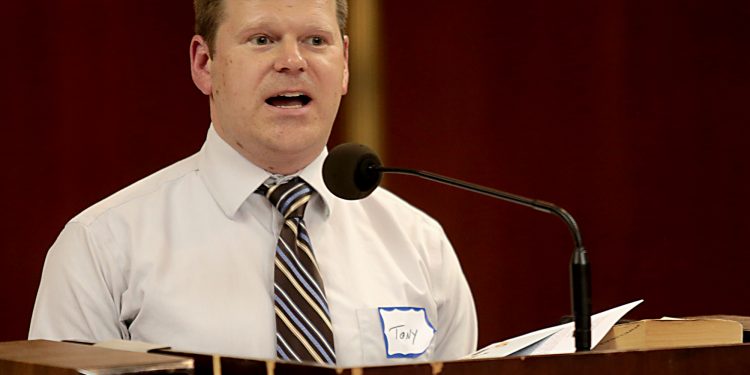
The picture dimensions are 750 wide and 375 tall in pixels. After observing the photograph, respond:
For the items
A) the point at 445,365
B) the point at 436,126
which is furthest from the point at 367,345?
the point at 436,126

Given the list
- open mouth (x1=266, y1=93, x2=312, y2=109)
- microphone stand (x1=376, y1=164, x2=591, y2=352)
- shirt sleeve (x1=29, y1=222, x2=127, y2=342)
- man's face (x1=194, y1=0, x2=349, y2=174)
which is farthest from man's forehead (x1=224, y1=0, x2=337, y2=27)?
microphone stand (x1=376, y1=164, x2=591, y2=352)

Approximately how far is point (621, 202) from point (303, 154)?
4.94 feet

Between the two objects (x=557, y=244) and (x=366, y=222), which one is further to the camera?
(x=557, y=244)

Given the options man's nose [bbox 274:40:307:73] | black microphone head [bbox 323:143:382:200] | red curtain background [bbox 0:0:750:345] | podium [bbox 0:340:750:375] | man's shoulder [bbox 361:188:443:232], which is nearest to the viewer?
podium [bbox 0:340:750:375]

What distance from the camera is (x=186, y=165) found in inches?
74.4

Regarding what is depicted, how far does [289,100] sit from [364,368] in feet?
→ 2.74

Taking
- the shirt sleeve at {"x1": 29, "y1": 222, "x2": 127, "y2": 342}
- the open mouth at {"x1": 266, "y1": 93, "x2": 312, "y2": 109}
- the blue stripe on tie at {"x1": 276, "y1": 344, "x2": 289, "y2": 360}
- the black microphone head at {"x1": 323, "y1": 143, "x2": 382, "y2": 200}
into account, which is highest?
the open mouth at {"x1": 266, "y1": 93, "x2": 312, "y2": 109}

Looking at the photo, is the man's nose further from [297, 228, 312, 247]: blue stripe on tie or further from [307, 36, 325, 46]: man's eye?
[297, 228, 312, 247]: blue stripe on tie

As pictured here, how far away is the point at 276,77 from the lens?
5.77 ft

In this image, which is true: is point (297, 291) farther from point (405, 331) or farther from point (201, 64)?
point (201, 64)

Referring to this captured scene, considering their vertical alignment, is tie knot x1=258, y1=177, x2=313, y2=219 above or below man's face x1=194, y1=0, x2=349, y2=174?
below

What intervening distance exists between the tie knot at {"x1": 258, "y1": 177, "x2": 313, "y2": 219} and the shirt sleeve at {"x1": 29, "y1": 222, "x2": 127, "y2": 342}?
0.81 ft

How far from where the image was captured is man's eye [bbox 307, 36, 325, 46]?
1.80 meters

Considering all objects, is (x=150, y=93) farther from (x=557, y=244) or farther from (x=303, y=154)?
(x=557, y=244)
